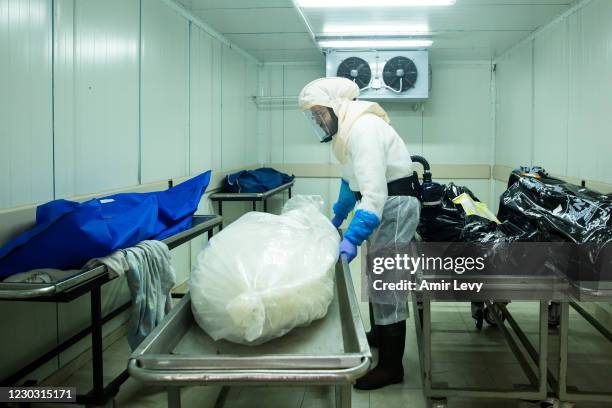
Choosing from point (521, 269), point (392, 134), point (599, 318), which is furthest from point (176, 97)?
point (599, 318)

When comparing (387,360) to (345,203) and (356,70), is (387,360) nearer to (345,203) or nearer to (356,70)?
(345,203)

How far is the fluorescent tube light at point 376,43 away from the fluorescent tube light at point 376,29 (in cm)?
26

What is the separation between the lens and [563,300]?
5.93 feet

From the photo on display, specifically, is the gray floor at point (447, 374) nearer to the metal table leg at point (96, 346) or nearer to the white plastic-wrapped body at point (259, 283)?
the metal table leg at point (96, 346)

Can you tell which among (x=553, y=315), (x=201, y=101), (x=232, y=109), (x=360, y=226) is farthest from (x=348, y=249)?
(x=232, y=109)

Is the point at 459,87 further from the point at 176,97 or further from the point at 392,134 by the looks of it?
the point at 392,134

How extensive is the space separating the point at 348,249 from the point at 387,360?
0.81m

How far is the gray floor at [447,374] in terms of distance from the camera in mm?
2271

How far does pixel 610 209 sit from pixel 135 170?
2.48m

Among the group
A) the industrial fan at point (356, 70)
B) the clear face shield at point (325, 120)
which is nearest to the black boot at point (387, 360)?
the clear face shield at point (325, 120)

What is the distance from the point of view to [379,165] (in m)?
2.04

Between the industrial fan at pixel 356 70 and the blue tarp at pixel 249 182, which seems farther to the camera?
the industrial fan at pixel 356 70

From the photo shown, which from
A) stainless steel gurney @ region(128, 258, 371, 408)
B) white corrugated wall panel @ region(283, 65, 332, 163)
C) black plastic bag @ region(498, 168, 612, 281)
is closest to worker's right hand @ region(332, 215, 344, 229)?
black plastic bag @ region(498, 168, 612, 281)

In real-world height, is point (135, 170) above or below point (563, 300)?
above
